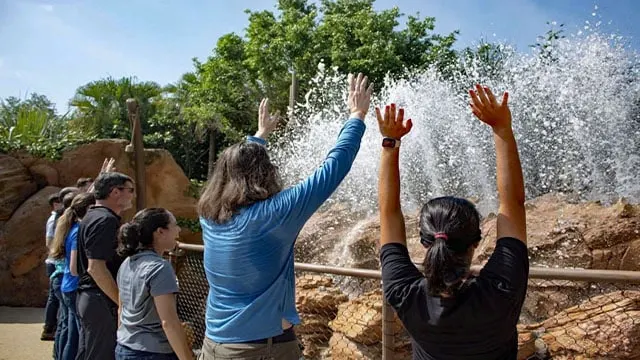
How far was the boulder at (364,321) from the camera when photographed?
371 cm

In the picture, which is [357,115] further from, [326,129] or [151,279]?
[326,129]

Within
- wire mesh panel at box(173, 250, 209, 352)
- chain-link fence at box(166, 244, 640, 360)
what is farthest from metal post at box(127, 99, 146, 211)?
chain-link fence at box(166, 244, 640, 360)

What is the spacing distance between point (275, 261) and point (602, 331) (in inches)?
79.8

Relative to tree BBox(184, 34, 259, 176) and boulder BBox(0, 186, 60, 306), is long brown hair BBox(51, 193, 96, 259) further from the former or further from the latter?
tree BBox(184, 34, 259, 176)

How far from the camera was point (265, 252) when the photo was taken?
7.04 feet

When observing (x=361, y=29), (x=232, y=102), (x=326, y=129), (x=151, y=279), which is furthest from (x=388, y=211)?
(x=232, y=102)

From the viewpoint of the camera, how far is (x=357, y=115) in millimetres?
2293

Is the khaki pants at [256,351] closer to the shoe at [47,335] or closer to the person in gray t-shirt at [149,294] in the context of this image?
the person in gray t-shirt at [149,294]

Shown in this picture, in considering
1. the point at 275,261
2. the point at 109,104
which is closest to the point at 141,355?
the point at 275,261

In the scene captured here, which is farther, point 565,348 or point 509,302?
point 565,348

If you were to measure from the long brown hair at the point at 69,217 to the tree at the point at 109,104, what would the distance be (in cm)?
1745

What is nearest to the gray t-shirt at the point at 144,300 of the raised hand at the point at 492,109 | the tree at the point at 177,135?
the raised hand at the point at 492,109

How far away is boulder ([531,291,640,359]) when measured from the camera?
3188mm

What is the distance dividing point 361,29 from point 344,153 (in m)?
18.5
